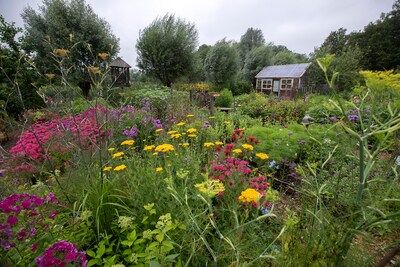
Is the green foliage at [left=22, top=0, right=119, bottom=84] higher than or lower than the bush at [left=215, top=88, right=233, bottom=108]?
higher

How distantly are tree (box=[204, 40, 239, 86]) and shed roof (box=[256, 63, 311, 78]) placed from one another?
577 centimetres

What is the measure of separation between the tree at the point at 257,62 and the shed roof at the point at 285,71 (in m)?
1.53

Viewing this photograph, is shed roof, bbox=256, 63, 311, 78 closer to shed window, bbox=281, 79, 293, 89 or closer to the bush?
shed window, bbox=281, 79, 293, 89

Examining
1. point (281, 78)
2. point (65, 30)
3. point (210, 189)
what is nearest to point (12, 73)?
point (65, 30)

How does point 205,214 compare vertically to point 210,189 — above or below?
below

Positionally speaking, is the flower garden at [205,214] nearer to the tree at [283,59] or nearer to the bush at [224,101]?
the bush at [224,101]

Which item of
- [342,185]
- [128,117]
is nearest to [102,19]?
[128,117]

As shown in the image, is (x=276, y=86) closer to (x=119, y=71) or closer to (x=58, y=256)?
(x=119, y=71)

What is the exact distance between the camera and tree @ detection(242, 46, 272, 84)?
32.9 meters

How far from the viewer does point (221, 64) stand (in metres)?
25.4

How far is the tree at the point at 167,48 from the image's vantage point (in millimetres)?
19297

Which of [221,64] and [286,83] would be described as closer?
[221,64]

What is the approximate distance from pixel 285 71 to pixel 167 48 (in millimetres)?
15082

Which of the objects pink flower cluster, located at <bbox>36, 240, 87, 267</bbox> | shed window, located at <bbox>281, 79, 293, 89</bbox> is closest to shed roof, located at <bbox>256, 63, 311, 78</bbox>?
shed window, located at <bbox>281, 79, 293, 89</bbox>
